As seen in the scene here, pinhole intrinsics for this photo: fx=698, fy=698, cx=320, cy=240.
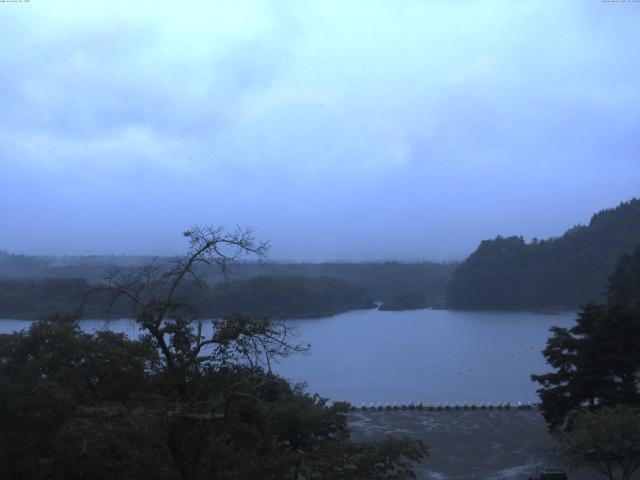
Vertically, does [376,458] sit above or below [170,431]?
below

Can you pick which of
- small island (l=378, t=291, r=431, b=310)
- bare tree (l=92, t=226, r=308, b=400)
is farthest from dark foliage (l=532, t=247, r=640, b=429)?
small island (l=378, t=291, r=431, b=310)

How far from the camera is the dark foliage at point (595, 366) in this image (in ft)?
43.4

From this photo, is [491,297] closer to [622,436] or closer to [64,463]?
[622,436]

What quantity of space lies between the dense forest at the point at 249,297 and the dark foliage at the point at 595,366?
1145 cm

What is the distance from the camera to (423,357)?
3394 cm

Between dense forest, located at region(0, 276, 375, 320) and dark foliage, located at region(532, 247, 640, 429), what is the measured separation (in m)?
11.4

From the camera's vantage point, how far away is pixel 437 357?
33.8 meters

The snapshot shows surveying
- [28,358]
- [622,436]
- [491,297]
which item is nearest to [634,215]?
[491,297]

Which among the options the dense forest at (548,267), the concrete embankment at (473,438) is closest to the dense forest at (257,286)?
the concrete embankment at (473,438)

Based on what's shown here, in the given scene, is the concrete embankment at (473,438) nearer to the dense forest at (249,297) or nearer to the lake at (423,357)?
the lake at (423,357)

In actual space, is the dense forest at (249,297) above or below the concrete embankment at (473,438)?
above

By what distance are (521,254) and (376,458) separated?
179 feet

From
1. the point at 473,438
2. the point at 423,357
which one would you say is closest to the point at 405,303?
the point at 423,357

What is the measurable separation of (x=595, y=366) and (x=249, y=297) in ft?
98.9
